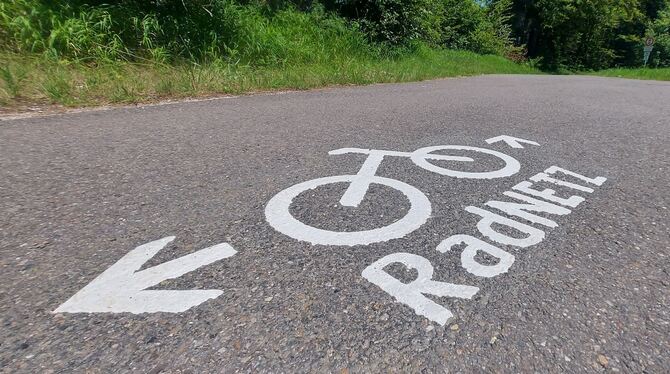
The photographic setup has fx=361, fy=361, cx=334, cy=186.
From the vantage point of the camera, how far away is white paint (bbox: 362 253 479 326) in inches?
52.2

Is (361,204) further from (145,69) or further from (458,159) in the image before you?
(145,69)

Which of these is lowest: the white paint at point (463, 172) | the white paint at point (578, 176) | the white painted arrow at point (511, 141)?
the white paint at point (578, 176)

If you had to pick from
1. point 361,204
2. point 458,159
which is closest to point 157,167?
point 361,204

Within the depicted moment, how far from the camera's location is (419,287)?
4.73 feet

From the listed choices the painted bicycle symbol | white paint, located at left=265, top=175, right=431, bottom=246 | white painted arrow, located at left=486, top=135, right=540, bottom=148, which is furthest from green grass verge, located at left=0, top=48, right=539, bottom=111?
white painted arrow, located at left=486, top=135, right=540, bottom=148

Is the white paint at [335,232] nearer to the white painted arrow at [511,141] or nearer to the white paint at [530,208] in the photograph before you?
the white paint at [530,208]

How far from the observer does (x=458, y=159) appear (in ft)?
9.84

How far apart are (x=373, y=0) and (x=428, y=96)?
21.8 feet

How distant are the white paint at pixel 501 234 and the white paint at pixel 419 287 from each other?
461 millimetres

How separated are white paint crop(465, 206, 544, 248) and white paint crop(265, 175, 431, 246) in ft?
0.94

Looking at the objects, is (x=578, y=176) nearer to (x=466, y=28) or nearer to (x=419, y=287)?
(x=419, y=287)

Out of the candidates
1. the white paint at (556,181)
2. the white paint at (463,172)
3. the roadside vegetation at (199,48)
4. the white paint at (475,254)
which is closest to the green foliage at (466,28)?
the roadside vegetation at (199,48)

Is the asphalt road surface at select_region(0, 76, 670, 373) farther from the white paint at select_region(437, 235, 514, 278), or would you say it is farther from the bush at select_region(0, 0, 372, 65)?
the bush at select_region(0, 0, 372, 65)

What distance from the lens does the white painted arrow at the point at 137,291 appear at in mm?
1288
